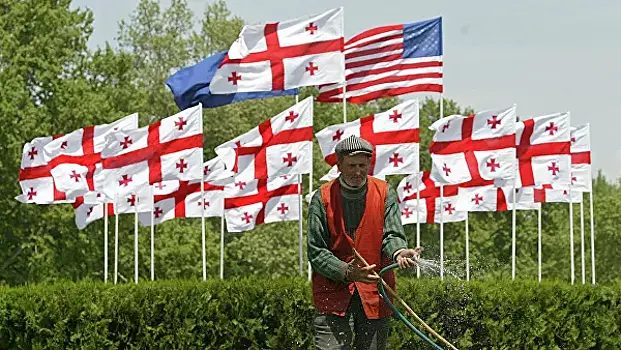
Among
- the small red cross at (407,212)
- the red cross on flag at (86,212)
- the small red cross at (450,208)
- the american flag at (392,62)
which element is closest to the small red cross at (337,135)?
the american flag at (392,62)

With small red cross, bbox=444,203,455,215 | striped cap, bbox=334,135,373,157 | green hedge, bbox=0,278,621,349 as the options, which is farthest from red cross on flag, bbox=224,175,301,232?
striped cap, bbox=334,135,373,157

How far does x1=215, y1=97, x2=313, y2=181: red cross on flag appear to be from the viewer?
19312 millimetres

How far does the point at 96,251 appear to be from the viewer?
121ft

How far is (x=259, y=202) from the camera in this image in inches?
979

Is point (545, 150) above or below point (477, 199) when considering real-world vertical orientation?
above

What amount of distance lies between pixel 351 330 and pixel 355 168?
1.01 metres

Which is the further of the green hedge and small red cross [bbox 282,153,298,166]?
small red cross [bbox 282,153,298,166]

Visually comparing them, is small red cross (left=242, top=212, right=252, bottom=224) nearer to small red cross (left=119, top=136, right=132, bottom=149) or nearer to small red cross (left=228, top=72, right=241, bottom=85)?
small red cross (left=119, top=136, right=132, bottom=149)

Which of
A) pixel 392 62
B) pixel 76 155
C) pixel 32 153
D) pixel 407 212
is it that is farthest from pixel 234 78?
pixel 407 212

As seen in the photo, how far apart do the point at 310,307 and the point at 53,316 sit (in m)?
2.78

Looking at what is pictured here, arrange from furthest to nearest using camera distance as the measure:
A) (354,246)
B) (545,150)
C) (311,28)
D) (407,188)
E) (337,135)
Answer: (407,188)
(545,150)
(337,135)
(311,28)
(354,246)

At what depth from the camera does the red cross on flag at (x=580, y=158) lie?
91.2 ft

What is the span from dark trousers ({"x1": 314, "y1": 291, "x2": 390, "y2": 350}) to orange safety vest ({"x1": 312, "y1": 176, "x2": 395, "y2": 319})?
6 centimetres

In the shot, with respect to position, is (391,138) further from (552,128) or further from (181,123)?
(552,128)
